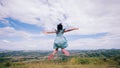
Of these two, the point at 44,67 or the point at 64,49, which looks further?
the point at 44,67

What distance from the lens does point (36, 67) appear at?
10508 mm

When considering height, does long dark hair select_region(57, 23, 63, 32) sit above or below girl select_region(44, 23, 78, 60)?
above

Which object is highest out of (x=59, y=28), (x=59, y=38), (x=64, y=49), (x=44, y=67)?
(x=59, y=28)

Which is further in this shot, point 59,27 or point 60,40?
point 59,27

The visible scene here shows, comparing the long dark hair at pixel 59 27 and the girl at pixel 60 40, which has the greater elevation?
the long dark hair at pixel 59 27

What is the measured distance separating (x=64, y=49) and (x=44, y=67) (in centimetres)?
305

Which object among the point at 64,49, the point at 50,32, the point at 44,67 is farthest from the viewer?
the point at 44,67

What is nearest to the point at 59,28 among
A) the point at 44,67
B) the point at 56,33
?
the point at 56,33

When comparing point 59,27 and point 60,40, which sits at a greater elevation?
point 59,27

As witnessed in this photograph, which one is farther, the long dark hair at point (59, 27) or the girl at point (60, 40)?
the long dark hair at point (59, 27)

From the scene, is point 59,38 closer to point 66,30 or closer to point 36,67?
point 66,30

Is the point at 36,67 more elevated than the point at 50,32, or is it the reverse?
the point at 50,32

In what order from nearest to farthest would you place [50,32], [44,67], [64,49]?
[64,49] → [50,32] → [44,67]

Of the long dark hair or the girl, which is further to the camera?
the long dark hair
